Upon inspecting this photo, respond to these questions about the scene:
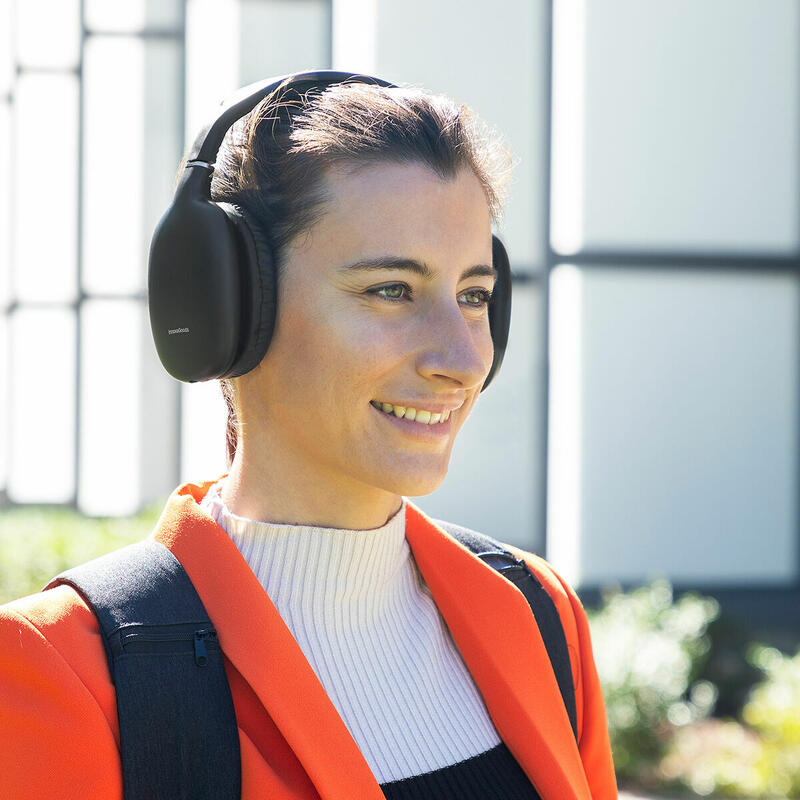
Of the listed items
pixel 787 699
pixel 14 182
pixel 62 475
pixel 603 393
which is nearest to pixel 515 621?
pixel 787 699

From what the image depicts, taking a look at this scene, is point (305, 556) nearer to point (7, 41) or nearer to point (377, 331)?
point (377, 331)

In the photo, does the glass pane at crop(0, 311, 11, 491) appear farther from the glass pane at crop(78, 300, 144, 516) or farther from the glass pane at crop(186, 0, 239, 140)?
the glass pane at crop(186, 0, 239, 140)

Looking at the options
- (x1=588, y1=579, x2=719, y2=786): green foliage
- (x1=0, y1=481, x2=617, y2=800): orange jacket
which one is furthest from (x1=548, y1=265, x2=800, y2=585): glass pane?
(x1=0, y1=481, x2=617, y2=800): orange jacket

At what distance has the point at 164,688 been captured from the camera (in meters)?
1.31

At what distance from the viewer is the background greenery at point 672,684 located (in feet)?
16.0

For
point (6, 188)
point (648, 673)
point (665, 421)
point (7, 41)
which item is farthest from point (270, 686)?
point (7, 41)

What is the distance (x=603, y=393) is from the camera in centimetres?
671

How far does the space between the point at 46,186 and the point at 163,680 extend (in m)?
6.87

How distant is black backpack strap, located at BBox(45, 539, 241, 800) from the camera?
1.28 metres

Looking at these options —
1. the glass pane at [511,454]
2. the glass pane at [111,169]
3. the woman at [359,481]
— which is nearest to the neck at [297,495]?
the woman at [359,481]

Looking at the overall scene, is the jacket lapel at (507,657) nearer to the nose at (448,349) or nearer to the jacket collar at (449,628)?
the jacket collar at (449,628)

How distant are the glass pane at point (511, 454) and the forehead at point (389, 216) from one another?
5.07m

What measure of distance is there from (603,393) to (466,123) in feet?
16.9

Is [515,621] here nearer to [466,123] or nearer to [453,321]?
[453,321]
